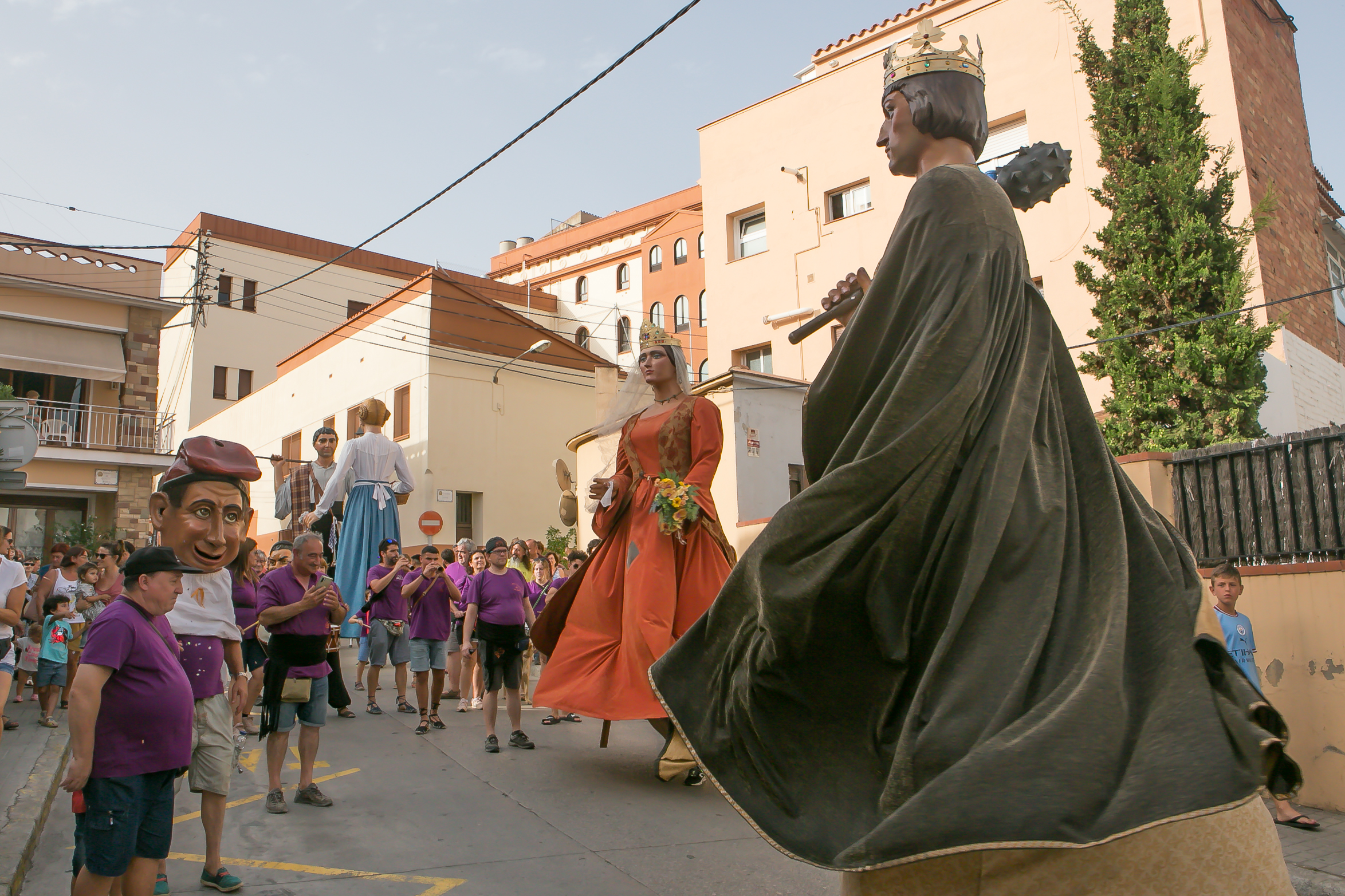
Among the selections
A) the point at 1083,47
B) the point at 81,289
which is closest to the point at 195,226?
the point at 81,289

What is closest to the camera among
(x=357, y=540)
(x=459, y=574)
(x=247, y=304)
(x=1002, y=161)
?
(x=357, y=540)

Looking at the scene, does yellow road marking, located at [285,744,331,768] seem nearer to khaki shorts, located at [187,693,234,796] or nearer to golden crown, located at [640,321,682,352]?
khaki shorts, located at [187,693,234,796]

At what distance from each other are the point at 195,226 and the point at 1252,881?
40.0m

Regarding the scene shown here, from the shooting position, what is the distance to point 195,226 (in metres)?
36.3

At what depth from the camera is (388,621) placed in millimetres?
9516

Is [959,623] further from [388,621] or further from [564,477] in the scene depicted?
[388,621]

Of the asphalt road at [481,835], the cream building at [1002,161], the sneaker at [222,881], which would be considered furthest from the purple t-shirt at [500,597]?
the cream building at [1002,161]

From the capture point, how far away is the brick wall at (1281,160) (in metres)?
15.4

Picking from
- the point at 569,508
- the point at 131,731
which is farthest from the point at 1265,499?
the point at 131,731

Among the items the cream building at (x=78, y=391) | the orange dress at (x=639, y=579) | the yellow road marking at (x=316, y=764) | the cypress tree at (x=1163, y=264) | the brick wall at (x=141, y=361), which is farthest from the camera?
the brick wall at (x=141, y=361)

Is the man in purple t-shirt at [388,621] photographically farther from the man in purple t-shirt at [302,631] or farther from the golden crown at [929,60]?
the golden crown at [929,60]

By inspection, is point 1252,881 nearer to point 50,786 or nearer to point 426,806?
point 426,806

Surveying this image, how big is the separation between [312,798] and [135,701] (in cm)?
207

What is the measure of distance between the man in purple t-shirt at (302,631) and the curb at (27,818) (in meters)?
1.16
